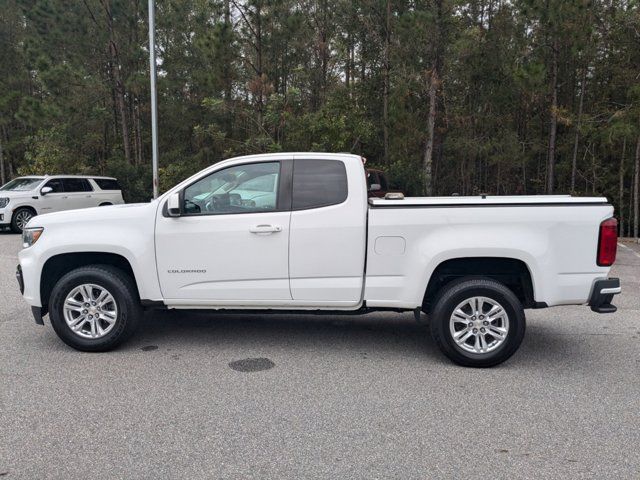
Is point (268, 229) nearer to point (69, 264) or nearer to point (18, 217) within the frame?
point (69, 264)

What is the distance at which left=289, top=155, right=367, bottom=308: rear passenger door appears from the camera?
4961mm

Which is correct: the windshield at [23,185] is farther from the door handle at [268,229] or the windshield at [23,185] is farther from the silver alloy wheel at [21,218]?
the door handle at [268,229]

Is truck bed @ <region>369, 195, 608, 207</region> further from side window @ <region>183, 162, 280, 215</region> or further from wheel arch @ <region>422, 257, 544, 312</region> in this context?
side window @ <region>183, 162, 280, 215</region>

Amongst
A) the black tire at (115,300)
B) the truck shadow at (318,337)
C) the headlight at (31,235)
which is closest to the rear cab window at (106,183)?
the truck shadow at (318,337)

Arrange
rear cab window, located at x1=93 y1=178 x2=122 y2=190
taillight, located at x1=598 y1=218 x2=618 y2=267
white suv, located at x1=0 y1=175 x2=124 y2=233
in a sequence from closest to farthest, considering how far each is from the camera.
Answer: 1. taillight, located at x1=598 y1=218 x2=618 y2=267
2. white suv, located at x1=0 y1=175 x2=124 y2=233
3. rear cab window, located at x1=93 y1=178 x2=122 y2=190

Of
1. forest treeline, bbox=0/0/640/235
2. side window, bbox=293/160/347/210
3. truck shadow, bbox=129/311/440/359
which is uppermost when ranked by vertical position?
forest treeline, bbox=0/0/640/235

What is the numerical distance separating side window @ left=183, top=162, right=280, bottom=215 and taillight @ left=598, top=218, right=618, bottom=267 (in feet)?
9.73

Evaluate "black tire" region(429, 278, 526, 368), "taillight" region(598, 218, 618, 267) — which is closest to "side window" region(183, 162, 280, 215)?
"black tire" region(429, 278, 526, 368)

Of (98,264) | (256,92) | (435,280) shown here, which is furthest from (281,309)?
(256,92)

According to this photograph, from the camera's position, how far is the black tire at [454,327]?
4.81 metres

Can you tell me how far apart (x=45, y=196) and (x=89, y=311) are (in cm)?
1243

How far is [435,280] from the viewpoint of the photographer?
202 inches

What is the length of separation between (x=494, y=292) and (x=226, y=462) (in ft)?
9.24

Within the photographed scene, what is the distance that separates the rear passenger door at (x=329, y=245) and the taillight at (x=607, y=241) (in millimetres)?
2092
